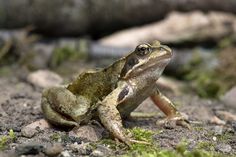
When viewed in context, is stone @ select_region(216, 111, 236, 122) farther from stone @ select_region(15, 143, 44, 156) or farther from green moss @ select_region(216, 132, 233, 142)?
stone @ select_region(15, 143, 44, 156)

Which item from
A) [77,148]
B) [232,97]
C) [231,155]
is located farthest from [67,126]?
[232,97]

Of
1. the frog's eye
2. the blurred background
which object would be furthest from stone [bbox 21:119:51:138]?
the blurred background

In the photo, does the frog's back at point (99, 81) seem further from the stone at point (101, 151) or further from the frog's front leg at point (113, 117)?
the stone at point (101, 151)

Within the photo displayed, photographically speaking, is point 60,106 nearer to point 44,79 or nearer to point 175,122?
point 175,122

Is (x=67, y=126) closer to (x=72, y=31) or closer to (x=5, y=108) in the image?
(x=5, y=108)

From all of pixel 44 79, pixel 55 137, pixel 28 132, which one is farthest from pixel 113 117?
pixel 44 79

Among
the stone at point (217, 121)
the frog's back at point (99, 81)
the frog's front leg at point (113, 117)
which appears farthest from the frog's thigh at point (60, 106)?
the stone at point (217, 121)
